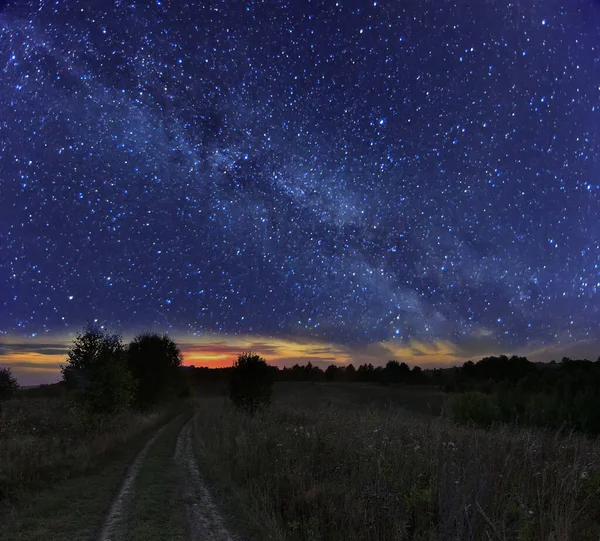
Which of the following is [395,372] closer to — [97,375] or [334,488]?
[97,375]

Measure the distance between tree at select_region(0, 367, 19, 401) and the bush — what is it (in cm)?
5236

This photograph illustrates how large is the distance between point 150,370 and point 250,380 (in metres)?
20.9

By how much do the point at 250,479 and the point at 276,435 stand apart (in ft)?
9.20

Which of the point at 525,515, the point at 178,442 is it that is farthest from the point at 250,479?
the point at 178,442

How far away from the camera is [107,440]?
19141 millimetres

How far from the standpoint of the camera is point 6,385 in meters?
53.7

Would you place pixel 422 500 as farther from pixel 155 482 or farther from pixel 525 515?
pixel 155 482

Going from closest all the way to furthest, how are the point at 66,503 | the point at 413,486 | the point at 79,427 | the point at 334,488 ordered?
the point at 413,486 < the point at 334,488 < the point at 66,503 < the point at 79,427

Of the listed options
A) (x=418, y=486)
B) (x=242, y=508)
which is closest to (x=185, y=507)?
(x=242, y=508)

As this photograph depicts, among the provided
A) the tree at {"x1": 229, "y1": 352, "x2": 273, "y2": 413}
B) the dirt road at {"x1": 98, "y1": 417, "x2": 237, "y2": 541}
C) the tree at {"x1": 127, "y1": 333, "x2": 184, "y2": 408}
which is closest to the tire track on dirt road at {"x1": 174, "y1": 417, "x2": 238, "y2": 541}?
the dirt road at {"x1": 98, "y1": 417, "x2": 237, "y2": 541}

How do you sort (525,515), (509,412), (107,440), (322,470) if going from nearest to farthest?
(525,515) → (322,470) → (107,440) → (509,412)

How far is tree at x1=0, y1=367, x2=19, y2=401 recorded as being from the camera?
52.7 meters

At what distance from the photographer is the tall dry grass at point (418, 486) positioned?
5.89 metres

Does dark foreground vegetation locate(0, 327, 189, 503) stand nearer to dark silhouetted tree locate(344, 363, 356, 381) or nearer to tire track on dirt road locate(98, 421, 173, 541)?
tire track on dirt road locate(98, 421, 173, 541)
